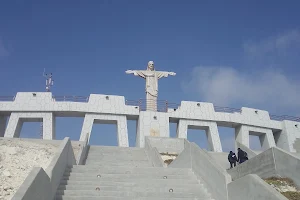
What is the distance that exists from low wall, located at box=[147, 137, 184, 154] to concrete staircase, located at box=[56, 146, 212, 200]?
10.8m

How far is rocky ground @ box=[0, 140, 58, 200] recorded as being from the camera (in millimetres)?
10312

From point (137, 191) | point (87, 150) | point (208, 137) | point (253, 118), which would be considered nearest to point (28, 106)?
point (87, 150)

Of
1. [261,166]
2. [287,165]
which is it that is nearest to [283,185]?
[287,165]

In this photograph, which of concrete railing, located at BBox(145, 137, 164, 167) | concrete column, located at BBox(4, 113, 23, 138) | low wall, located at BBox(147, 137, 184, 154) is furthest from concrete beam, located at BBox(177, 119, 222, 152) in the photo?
concrete column, located at BBox(4, 113, 23, 138)

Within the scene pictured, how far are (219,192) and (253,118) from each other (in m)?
20.4

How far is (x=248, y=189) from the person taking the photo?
8.18 metres

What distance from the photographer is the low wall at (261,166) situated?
1181cm

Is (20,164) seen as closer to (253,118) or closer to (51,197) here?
(51,197)

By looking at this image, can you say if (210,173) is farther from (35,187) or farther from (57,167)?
(35,187)

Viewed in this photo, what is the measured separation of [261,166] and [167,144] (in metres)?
10.9

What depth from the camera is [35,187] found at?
764 cm

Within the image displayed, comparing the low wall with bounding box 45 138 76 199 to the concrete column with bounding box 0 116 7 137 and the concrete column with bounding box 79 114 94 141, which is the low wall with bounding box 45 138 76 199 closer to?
the concrete column with bounding box 79 114 94 141

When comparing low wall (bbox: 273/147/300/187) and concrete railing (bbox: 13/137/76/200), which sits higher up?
low wall (bbox: 273/147/300/187)

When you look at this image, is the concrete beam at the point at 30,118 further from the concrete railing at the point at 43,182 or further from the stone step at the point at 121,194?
the stone step at the point at 121,194
